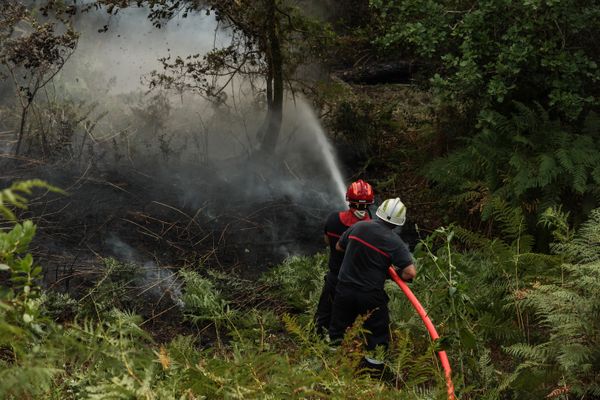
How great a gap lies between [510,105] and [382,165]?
2513 millimetres

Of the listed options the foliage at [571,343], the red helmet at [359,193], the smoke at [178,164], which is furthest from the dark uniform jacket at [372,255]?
the smoke at [178,164]

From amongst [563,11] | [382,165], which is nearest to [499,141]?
[563,11]

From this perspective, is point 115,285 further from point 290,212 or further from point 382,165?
point 382,165

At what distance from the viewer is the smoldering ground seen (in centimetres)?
852

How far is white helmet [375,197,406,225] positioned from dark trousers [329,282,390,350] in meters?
0.61

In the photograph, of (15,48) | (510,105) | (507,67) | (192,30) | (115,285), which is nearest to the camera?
(115,285)

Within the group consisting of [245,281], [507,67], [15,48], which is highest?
[15,48]

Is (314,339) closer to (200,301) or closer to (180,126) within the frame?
(200,301)

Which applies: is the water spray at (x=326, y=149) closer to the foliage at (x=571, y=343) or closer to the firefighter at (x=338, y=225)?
the firefighter at (x=338, y=225)

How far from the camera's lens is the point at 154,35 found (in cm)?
1359

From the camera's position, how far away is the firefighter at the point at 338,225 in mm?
6262

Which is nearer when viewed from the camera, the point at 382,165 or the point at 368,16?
the point at 382,165

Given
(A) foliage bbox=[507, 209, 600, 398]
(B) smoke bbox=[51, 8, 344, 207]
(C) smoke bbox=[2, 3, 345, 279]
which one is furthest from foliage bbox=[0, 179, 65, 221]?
(B) smoke bbox=[51, 8, 344, 207]

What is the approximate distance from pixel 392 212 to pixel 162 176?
19.0 feet
